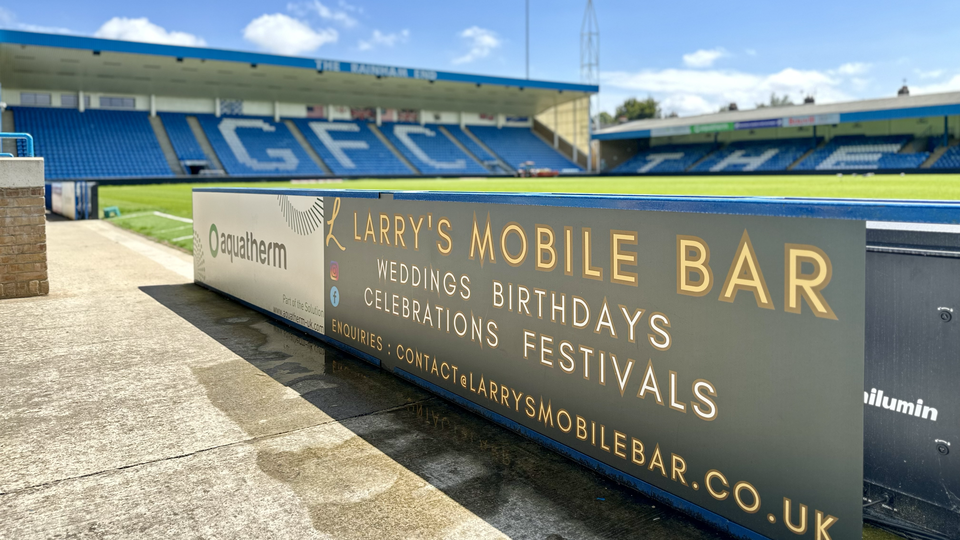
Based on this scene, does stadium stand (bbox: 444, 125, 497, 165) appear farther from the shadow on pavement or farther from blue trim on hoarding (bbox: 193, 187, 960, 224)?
blue trim on hoarding (bbox: 193, 187, 960, 224)

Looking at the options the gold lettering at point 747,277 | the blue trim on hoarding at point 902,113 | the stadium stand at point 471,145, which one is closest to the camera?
the gold lettering at point 747,277

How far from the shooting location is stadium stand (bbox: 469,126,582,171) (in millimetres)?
62531

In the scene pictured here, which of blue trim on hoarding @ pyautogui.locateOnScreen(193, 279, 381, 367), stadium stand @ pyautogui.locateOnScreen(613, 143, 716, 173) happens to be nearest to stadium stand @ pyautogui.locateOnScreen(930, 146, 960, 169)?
stadium stand @ pyautogui.locateOnScreen(613, 143, 716, 173)

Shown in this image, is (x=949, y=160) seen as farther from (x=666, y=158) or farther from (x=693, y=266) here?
(x=693, y=266)

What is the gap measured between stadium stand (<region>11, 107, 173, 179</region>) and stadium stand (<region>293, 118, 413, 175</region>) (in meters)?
11.8

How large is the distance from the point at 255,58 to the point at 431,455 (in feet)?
156

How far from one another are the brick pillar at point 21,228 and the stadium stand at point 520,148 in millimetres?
53523

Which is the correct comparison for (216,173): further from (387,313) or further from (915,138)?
(915,138)

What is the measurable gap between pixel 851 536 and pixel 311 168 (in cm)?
5027

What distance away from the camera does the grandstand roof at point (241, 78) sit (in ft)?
135

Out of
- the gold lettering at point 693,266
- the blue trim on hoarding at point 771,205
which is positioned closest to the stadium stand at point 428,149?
the blue trim on hoarding at point 771,205

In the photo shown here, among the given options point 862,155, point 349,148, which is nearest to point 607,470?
point 862,155

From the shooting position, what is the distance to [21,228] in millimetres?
8648

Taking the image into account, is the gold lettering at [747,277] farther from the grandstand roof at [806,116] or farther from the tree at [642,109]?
the tree at [642,109]
